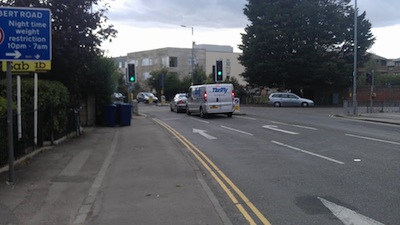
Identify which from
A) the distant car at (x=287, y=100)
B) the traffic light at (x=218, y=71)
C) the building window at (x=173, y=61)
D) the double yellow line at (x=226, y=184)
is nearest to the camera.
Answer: the double yellow line at (x=226, y=184)

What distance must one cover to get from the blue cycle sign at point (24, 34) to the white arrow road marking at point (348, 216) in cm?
635

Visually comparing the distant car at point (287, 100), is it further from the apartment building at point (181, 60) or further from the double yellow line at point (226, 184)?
the apartment building at point (181, 60)

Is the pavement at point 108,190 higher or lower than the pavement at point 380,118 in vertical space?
lower

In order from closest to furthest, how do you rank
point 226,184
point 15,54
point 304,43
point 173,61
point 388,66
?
point 226,184 < point 15,54 < point 304,43 < point 173,61 < point 388,66

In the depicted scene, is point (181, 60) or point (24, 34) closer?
point (24, 34)

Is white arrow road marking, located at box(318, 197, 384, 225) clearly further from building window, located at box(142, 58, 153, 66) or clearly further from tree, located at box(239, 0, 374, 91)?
building window, located at box(142, 58, 153, 66)

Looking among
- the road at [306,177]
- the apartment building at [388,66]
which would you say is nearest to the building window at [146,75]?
the apartment building at [388,66]

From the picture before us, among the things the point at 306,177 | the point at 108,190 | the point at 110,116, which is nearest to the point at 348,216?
the point at 306,177

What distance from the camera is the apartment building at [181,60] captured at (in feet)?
297

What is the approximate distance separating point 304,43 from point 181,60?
145ft

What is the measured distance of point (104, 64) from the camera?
902 inches

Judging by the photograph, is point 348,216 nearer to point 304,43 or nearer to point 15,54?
point 15,54

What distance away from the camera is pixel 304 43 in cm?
5025

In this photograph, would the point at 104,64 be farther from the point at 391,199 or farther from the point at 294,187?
the point at 391,199
